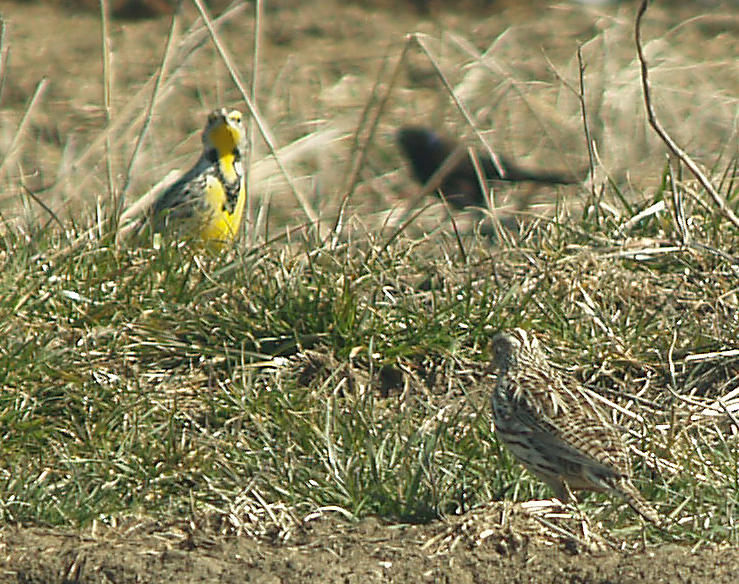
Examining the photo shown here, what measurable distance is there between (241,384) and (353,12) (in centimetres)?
924

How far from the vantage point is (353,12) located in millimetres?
14281

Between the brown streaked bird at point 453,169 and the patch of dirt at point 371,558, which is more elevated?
the patch of dirt at point 371,558

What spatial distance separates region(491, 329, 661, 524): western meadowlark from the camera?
172 inches

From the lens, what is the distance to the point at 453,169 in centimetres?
1038

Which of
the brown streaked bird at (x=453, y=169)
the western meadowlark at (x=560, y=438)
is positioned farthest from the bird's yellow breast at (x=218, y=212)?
the western meadowlark at (x=560, y=438)

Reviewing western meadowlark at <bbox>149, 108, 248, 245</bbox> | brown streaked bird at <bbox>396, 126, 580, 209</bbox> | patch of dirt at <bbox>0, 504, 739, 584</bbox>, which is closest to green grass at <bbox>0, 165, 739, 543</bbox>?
patch of dirt at <bbox>0, 504, 739, 584</bbox>

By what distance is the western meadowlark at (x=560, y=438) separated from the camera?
436cm

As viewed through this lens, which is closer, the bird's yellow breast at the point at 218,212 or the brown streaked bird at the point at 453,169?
the bird's yellow breast at the point at 218,212

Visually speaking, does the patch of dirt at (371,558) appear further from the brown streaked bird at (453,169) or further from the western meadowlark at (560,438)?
the brown streaked bird at (453,169)

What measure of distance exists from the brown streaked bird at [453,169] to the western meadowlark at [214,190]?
199 centimetres

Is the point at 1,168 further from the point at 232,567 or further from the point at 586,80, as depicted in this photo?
the point at 586,80

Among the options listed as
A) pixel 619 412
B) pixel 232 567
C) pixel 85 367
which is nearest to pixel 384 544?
pixel 232 567

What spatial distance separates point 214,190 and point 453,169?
2.75m

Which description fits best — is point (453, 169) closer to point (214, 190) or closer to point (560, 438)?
point (214, 190)
